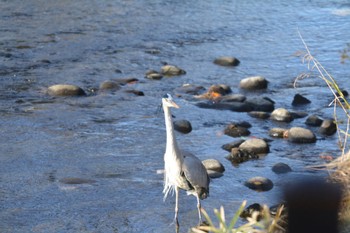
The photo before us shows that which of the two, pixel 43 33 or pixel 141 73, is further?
pixel 43 33

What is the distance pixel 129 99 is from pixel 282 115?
6.79 feet

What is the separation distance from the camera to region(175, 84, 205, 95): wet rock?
35.7 feet

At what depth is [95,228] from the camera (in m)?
6.70

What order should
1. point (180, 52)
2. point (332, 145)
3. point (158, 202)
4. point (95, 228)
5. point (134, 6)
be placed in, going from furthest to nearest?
1. point (134, 6)
2. point (180, 52)
3. point (332, 145)
4. point (158, 202)
5. point (95, 228)

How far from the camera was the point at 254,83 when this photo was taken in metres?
11.1

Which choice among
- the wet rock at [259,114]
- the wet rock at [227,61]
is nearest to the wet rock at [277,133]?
the wet rock at [259,114]

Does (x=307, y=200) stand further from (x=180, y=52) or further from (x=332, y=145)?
(x=180, y=52)

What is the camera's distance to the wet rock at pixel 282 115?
9.81 meters

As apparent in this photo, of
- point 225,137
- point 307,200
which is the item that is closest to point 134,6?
point 225,137

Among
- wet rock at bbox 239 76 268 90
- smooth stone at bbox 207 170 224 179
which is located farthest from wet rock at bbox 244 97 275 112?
smooth stone at bbox 207 170 224 179

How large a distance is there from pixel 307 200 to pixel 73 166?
18.3ft

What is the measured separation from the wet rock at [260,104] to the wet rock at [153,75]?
5.35 feet

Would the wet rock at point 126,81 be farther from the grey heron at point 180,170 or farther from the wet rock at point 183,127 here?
the grey heron at point 180,170

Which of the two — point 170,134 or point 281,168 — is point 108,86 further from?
point 170,134
